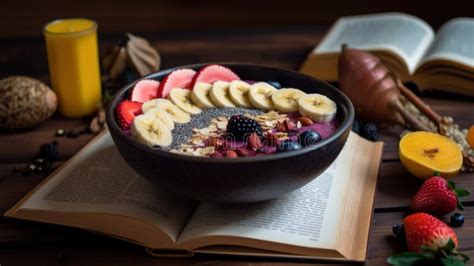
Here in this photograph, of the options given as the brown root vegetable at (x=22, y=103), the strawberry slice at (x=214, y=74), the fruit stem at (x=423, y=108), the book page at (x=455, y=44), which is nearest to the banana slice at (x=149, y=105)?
the strawberry slice at (x=214, y=74)

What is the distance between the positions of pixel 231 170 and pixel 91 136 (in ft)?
1.92

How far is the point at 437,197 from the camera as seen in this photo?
38.7 inches

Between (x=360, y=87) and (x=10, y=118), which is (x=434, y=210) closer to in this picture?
(x=360, y=87)

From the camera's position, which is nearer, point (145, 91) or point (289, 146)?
point (289, 146)

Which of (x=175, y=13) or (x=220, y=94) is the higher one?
(x=220, y=94)

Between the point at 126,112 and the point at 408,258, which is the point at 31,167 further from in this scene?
the point at 408,258

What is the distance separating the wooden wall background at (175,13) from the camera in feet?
9.50

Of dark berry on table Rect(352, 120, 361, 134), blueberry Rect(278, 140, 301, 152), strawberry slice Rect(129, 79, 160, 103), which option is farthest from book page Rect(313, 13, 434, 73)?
blueberry Rect(278, 140, 301, 152)

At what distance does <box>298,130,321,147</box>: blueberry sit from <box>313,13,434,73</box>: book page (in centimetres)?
65

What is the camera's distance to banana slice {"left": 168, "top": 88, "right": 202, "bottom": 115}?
109 centimetres

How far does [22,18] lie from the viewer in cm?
297

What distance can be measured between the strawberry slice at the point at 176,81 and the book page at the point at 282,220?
0.28 metres

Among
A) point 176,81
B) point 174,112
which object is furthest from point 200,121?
point 176,81

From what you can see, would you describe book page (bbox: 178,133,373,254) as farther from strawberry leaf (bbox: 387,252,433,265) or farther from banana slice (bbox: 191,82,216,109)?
banana slice (bbox: 191,82,216,109)
